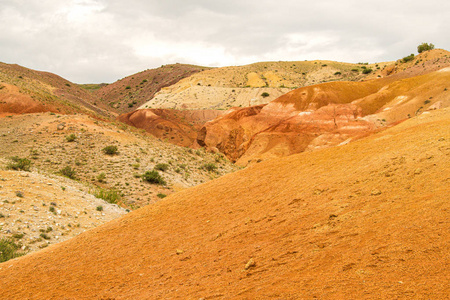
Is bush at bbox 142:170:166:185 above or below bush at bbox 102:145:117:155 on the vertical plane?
below

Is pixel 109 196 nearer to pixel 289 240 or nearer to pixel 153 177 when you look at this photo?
pixel 153 177

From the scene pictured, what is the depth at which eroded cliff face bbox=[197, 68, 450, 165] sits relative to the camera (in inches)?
1331

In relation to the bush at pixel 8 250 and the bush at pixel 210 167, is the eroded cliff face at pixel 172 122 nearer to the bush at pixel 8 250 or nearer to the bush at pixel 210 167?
the bush at pixel 210 167

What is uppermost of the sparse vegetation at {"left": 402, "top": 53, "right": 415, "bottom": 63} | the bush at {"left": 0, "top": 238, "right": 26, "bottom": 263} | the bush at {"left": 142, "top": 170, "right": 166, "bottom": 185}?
the sparse vegetation at {"left": 402, "top": 53, "right": 415, "bottom": 63}

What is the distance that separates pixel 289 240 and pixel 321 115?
3242 cm

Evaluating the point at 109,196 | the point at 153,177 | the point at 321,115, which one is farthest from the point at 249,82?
the point at 109,196

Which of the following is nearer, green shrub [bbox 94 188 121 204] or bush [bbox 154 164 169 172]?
green shrub [bbox 94 188 121 204]

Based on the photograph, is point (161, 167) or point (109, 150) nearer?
point (161, 167)

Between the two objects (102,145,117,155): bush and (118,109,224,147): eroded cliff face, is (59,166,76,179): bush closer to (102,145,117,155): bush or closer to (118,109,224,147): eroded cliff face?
(102,145,117,155): bush

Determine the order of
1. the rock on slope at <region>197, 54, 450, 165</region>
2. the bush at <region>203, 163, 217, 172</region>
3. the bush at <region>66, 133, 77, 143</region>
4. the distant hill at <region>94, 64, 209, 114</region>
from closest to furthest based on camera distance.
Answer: the bush at <region>66, 133, 77, 143</region>
the bush at <region>203, 163, 217, 172</region>
the rock on slope at <region>197, 54, 450, 165</region>
the distant hill at <region>94, 64, 209, 114</region>

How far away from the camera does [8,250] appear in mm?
11688

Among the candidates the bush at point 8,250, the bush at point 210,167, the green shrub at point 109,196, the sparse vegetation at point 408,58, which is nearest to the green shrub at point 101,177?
the green shrub at point 109,196

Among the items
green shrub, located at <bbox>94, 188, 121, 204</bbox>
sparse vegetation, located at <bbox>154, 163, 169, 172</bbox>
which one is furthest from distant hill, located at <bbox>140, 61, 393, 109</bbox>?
green shrub, located at <bbox>94, 188, 121, 204</bbox>

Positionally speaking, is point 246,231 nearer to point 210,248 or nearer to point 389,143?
point 210,248
